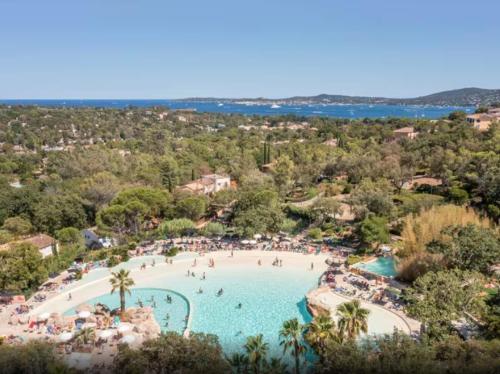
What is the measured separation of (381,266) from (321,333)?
15.6m

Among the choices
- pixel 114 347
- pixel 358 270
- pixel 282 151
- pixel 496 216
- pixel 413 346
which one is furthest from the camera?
pixel 282 151

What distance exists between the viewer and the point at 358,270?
1123 inches

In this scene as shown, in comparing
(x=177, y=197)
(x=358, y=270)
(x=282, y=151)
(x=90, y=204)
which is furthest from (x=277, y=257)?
(x=282, y=151)

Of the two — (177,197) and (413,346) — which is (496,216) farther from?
(177,197)

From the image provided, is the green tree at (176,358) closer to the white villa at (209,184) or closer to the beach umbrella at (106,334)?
the beach umbrella at (106,334)

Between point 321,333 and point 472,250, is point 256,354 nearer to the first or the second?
point 321,333

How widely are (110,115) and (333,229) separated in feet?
426

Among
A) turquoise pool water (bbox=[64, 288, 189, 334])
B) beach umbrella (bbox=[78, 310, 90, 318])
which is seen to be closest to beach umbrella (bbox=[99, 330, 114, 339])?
beach umbrella (bbox=[78, 310, 90, 318])

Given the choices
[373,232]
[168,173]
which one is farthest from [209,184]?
[373,232]

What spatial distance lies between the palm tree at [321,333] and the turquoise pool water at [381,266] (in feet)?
43.9

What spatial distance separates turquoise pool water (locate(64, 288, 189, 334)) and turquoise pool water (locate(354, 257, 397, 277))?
13.3 meters

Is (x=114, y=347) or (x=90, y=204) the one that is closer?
(x=114, y=347)

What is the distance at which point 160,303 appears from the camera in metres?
Answer: 25.8

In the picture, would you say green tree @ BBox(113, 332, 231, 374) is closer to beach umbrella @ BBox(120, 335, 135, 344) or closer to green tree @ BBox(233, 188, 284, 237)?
beach umbrella @ BBox(120, 335, 135, 344)
